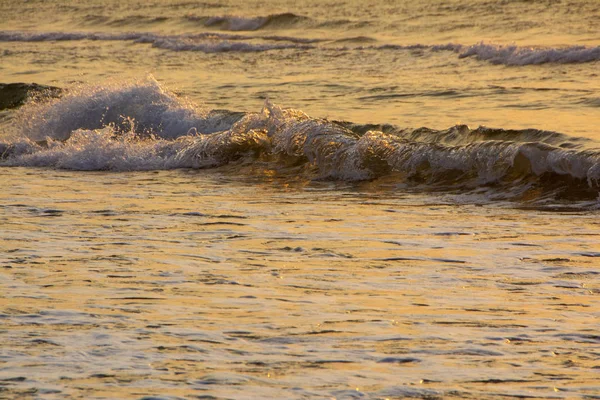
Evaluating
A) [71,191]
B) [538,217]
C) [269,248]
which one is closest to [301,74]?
[71,191]

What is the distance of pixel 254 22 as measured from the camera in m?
34.1

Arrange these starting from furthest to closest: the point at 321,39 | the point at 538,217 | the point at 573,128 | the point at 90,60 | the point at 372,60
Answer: the point at 321,39
the point at 90,60
the point at 372,60
the point at 573,128
the point at 538,217

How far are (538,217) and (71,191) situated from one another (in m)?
3.94

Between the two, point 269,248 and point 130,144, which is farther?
point 130,144

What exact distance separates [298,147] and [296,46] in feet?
49.2

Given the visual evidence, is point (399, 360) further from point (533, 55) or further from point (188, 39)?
point (188, 39)

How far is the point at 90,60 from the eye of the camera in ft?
80.5

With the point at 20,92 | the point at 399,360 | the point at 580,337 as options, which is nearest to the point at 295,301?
the point at 399,360

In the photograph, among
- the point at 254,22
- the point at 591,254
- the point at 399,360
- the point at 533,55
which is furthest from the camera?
the point at 254,22

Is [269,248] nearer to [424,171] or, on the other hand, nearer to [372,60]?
[424,171]

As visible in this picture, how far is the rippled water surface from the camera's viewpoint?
3.92 meters

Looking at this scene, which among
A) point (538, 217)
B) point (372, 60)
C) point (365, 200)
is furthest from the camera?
point (372, 60)

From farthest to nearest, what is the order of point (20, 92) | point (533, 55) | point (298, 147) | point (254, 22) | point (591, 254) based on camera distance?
point (254, 22), point (533, 55), point (20, 92), point (298, 147), point (591, 254)

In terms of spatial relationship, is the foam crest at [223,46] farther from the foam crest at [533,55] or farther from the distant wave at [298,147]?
the distant wave at [298,147]
